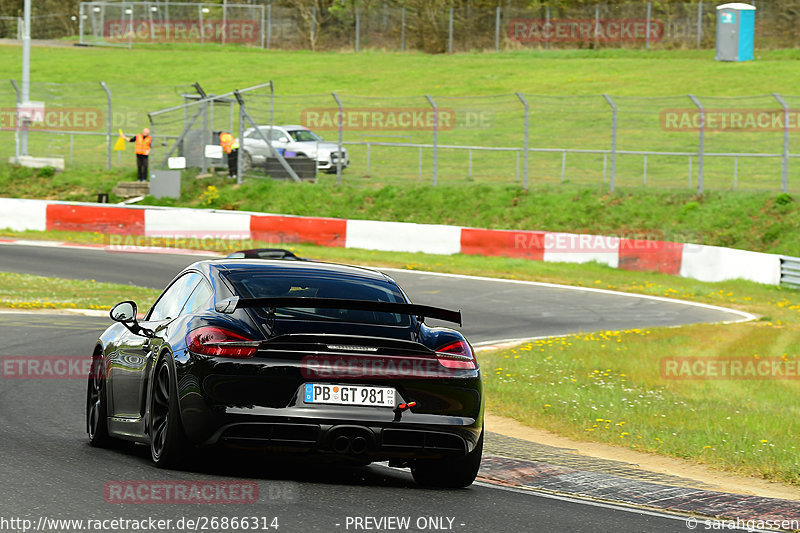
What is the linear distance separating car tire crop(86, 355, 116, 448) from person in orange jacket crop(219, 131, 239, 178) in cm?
2551

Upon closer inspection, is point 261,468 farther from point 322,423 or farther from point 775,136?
point 775,136

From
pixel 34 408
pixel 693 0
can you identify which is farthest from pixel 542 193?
pixel 693 0

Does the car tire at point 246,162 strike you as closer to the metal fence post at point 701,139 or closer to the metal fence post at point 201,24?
the metal fence post at point 701,139

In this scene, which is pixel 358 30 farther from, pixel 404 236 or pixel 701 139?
pixel 701 139

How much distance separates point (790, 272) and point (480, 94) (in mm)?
26565

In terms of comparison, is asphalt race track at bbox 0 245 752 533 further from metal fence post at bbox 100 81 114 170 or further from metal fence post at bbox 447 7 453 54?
metal fence post at bbox 447 7 453 54

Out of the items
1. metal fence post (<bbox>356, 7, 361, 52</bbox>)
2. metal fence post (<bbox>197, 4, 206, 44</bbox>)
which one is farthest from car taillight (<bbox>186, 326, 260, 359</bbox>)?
metal fence post (<bbox>197, 4, 206, 44</bbox>)

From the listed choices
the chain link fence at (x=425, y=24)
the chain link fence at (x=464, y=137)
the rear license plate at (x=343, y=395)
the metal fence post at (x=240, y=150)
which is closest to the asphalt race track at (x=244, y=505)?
the rear license plate at (x=343, y=395)

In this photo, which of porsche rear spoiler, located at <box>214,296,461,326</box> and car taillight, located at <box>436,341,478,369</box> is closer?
porsche rear spoiler, located at <box>214,296,461,326</box>

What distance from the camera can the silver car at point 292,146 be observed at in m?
35.1

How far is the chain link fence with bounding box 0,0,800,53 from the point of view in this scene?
58375 mm

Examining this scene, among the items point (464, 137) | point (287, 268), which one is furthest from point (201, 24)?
point (287, 268)

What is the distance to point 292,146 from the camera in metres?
36.2

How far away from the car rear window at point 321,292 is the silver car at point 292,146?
87.9ft
